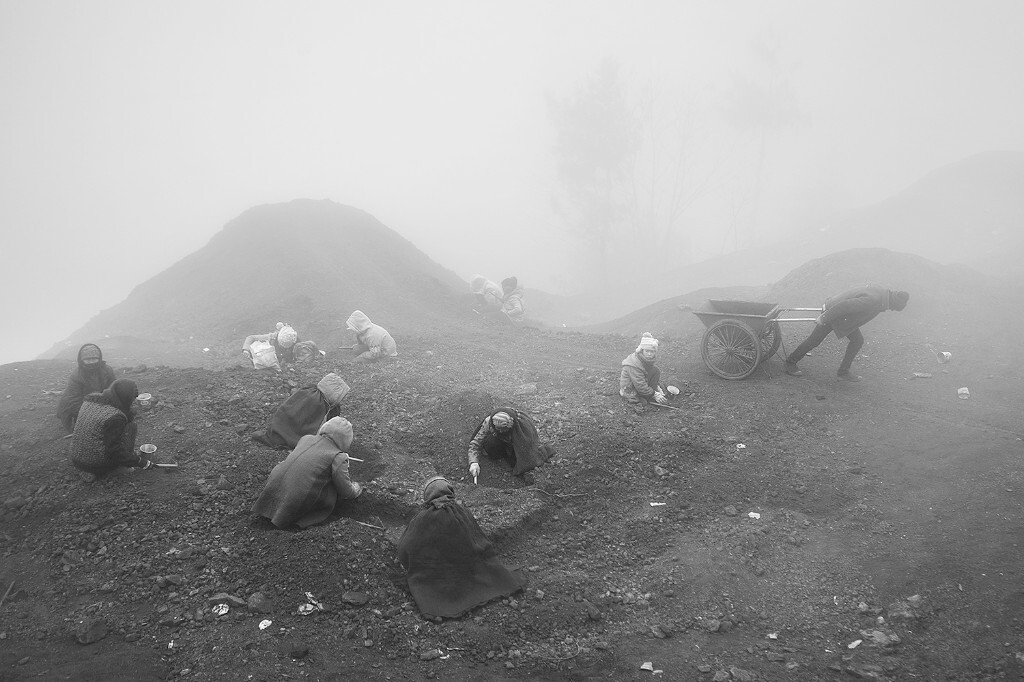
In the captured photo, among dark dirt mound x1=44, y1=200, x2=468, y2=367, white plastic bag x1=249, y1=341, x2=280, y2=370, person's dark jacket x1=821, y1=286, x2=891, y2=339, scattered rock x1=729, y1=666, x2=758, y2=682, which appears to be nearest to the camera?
scattered rock x1=729, y1=666, x2=758, y2=682

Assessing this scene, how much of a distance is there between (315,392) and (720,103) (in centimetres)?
4659

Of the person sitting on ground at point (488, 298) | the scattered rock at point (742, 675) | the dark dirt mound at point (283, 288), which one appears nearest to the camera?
the scattered rock at point (742, 675)

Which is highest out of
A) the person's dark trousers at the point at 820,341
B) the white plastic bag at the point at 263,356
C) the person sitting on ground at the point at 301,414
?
the white plastic bag at the point at 263,356

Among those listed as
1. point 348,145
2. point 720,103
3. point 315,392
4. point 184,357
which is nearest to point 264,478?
point 315,392

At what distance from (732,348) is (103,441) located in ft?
26.7

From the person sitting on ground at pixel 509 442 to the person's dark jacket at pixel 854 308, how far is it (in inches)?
194

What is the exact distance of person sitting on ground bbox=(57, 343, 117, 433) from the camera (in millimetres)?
6879

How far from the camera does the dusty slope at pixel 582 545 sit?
4.02 m

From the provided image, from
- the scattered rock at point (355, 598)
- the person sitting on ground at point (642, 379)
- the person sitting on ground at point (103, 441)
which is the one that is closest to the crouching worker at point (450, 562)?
the scattered rock at point (355, 598)

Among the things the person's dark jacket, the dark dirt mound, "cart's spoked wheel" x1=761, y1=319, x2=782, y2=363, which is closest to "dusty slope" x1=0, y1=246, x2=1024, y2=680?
"cart's spoked wheel" x1=761, y1=319, x2=782, y2=363

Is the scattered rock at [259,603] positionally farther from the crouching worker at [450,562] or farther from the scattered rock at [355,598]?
the crouching worker at [450,562]

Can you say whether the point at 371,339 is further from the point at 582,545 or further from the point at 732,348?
the point at 582,545

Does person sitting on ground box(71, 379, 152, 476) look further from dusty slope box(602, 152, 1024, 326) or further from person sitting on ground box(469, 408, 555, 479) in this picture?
dusty slope box(602, 152, 1024, 326)

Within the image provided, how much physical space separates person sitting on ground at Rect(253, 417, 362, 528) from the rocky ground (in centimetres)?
21
